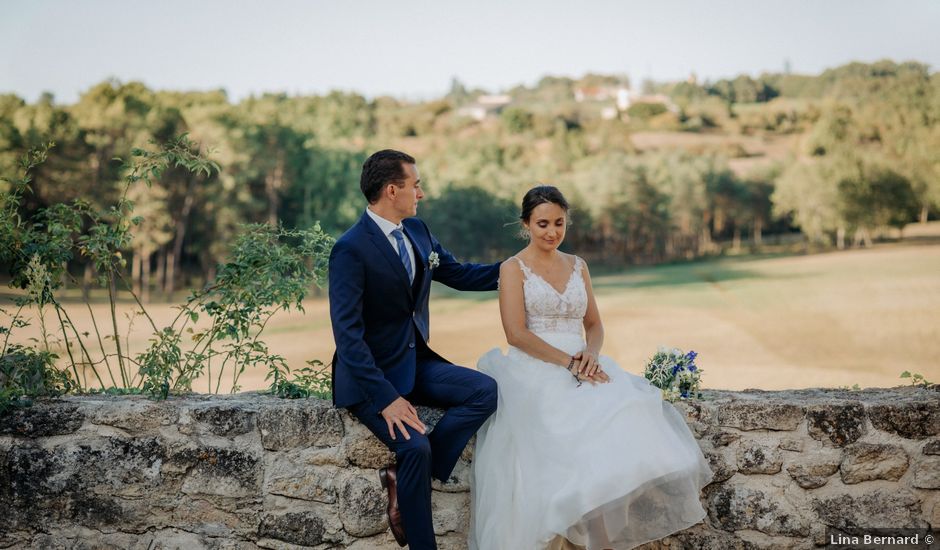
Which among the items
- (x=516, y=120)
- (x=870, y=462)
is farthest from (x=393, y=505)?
(x=516, y=120)

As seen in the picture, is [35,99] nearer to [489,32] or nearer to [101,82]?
[101,82]

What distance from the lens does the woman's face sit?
3.34 m

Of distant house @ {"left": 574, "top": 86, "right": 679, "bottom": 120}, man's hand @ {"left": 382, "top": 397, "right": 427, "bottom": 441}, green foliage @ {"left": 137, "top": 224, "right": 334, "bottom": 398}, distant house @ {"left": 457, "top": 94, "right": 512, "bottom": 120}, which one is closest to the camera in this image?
man's hand @ {"left": 382, "top": 397, "right": 427, "bottom": 441}

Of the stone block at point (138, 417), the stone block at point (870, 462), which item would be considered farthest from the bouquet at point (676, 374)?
the stone block at point (138, 417)

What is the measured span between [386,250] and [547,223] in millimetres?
731

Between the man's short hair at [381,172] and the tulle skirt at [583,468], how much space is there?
953 millimetres

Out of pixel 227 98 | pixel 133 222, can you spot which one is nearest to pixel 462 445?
pixel 133 222

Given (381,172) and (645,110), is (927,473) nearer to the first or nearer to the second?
(381,172)

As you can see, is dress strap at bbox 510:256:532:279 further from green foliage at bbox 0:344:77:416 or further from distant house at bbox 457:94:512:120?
distant house at bbox 457:94:512:120

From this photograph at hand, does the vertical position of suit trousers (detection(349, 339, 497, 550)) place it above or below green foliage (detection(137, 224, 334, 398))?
below

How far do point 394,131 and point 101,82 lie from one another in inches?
959

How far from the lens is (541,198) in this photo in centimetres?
337

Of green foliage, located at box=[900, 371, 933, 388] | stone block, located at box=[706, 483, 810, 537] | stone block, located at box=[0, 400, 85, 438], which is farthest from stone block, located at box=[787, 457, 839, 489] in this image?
stone block, located at box=[0, 400, 85, 438]

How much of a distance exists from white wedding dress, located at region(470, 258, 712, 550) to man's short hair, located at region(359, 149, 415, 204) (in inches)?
36.3
